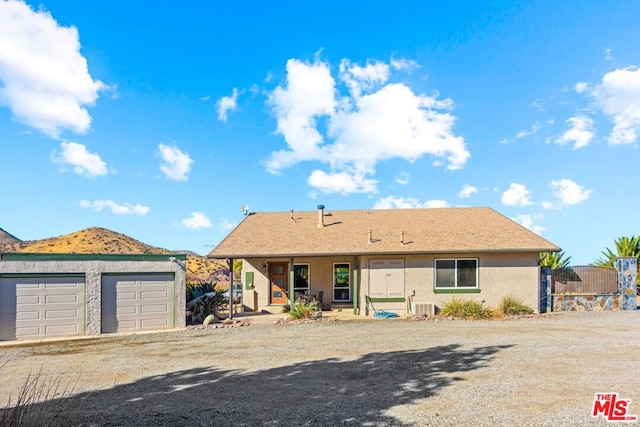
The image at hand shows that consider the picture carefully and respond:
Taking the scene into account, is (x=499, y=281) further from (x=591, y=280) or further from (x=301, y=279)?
(x=301, y=279)

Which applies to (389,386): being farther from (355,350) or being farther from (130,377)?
(130,377)

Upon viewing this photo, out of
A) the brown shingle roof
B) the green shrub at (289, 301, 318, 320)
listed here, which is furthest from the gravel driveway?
the brown shingle roof

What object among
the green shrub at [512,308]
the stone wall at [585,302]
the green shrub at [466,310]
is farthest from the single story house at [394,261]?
the stone wall at [585,302]

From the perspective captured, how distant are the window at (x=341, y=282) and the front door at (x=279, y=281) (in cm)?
247

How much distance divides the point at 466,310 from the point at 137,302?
13165 millimetres

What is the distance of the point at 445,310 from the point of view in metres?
18.2

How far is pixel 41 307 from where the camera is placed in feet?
50.1

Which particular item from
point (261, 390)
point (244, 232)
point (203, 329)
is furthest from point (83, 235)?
point (261, 390)

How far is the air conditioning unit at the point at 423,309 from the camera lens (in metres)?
18.4

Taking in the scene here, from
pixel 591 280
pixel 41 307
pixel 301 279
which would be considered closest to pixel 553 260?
pixel 591 280

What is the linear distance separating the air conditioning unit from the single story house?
4cm

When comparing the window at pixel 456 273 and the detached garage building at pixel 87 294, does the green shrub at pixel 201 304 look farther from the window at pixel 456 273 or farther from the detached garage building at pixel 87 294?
the window at pixel 456 273

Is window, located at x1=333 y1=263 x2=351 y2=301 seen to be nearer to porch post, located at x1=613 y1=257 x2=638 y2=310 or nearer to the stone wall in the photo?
the stone wall

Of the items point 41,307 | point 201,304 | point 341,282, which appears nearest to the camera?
point 41,307
